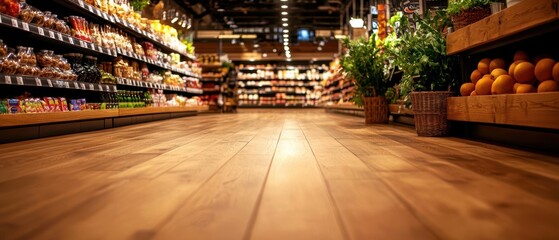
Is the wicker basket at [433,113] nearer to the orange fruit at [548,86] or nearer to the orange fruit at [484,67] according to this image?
the orange fruit at [484,67]

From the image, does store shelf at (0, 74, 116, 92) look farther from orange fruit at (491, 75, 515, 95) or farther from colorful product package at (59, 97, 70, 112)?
orange fruit at (491, 75, 515, 95)

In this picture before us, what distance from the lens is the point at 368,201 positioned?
3.78ft

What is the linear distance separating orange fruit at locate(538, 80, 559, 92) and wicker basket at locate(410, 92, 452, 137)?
1088 millimetres

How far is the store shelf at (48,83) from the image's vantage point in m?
3.03

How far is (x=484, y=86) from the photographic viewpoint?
2678 millimetres

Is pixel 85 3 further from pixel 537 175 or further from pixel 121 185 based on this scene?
pixel 537 175

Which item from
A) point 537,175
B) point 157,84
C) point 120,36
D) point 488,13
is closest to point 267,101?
point 157,84

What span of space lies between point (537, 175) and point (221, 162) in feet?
4.11

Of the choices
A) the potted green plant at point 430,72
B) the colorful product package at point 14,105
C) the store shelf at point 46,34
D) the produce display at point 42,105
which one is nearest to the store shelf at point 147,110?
the produce display at point 42,105

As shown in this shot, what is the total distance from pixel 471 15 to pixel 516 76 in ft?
2.24

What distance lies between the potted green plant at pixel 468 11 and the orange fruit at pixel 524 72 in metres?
0.62

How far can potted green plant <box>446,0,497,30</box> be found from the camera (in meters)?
2.79

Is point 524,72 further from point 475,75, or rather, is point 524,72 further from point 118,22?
point 118,22

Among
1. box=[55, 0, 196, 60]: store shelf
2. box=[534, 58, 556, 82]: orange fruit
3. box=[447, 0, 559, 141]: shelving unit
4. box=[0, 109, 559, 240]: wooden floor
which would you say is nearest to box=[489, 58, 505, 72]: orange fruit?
box=[447, 0, 559, 141]: shelving unit
